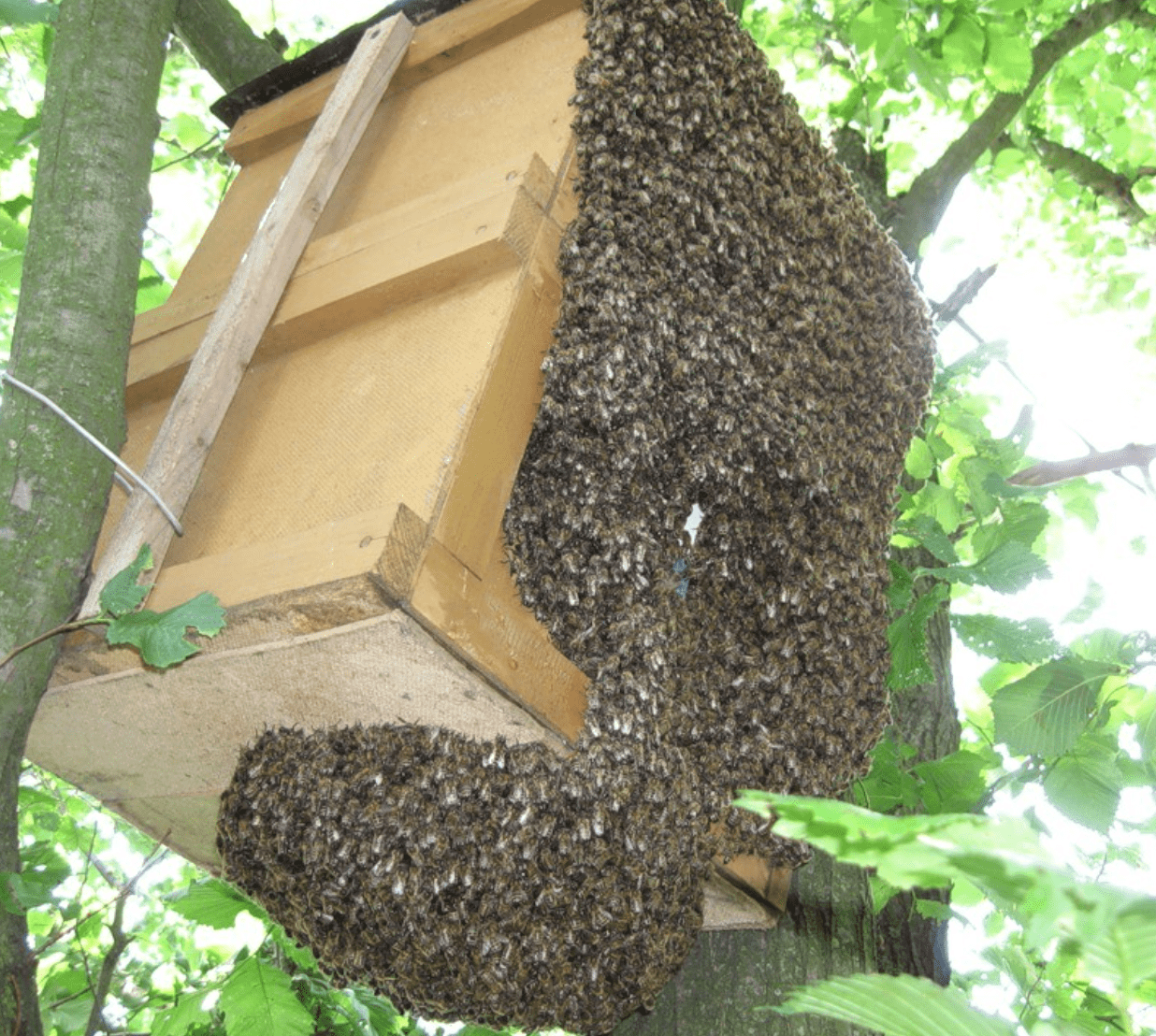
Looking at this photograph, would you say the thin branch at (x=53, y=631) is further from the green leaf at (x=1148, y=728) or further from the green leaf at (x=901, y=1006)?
the green leaf at (x=1148, y=728)

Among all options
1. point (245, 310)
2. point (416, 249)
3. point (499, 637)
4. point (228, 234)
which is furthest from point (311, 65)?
point (499, 637)

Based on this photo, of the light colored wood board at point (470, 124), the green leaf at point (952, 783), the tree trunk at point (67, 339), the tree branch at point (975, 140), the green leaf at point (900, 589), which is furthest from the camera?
the tree branch at point (975, 140)

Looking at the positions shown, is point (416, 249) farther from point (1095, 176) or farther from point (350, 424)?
point (1095, 176)

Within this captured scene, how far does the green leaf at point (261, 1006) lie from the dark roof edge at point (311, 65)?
2581mm

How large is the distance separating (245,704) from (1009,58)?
3.89 m

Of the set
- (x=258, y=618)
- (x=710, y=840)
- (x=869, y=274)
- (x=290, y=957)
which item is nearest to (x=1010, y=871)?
(x=258, y=618)

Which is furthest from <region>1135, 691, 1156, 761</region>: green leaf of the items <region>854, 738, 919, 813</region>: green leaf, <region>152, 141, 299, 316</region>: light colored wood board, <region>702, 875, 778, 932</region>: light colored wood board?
<region>152, 141, 299, 316</region>: light colored wood board

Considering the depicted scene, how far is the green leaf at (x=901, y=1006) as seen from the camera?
941mm

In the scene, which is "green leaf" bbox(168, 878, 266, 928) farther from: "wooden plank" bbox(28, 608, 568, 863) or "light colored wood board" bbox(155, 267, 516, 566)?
"light colored wood board" bbox(155, 267, 516, 566)

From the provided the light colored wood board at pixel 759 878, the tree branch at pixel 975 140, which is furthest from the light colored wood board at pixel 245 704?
the tree branch at pixel 975 140

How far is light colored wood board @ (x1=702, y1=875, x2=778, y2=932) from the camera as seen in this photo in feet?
9.77

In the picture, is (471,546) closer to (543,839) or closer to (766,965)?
(543,839)

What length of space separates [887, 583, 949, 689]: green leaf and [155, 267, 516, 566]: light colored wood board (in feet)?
5.65

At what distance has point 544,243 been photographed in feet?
8.38
